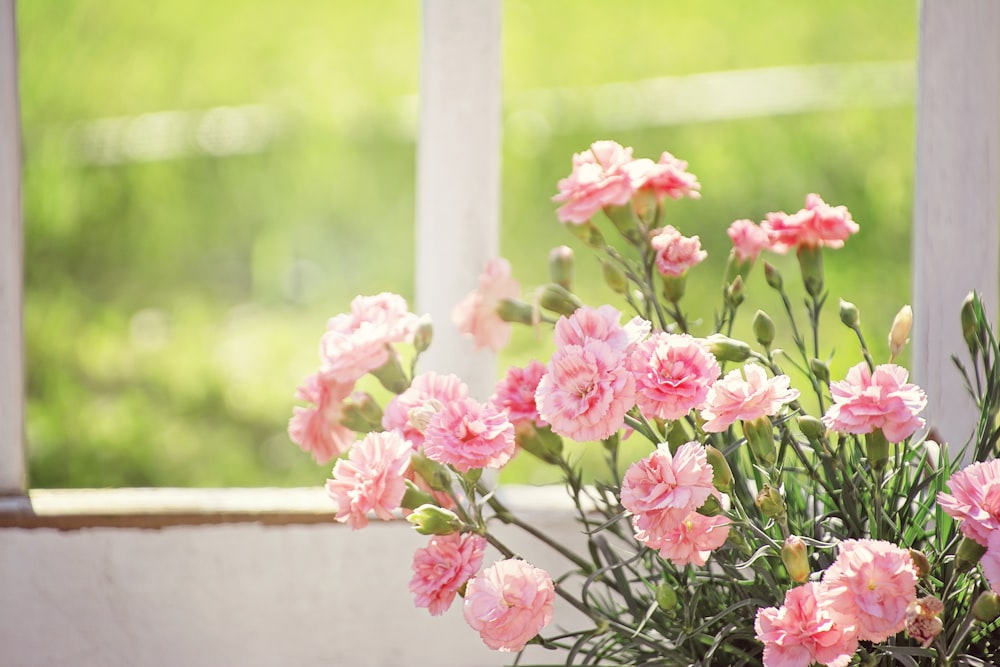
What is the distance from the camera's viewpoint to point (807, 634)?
47cm

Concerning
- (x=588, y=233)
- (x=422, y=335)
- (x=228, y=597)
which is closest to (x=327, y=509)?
(x=228, y=597)

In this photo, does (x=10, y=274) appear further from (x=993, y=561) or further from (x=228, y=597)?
(x=993, y=561)

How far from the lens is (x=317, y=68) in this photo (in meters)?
2.23

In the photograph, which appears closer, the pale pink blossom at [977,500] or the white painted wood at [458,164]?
the pale pink blossom at [977,500]

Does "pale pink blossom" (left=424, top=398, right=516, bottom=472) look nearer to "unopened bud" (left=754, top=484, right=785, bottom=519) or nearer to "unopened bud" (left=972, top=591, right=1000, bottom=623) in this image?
"unopened bud" (left=754, top=484, right=785, bottom=519)

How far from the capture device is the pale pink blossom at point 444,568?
539 mm

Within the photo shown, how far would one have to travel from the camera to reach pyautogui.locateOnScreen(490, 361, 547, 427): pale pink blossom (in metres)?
0.61

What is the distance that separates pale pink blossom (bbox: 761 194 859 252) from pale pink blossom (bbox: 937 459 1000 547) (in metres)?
0.19

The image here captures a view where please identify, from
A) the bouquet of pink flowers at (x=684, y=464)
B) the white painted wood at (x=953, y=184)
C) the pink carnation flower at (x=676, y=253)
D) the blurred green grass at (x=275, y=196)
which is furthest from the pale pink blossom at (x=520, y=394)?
the blurred green grass at (x=275, y=196)

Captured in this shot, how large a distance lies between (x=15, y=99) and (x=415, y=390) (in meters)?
0.44

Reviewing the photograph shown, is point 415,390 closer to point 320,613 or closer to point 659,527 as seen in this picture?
point 659,527

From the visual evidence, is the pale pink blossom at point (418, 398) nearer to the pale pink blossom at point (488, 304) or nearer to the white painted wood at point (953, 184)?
the pale pink blossom at point (488, 304)

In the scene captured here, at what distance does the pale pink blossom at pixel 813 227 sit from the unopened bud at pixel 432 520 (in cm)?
28

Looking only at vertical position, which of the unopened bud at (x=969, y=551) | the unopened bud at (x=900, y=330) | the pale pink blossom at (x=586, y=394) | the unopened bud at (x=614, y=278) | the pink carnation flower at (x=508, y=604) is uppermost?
the unopened bud at (x=614, y=278)
